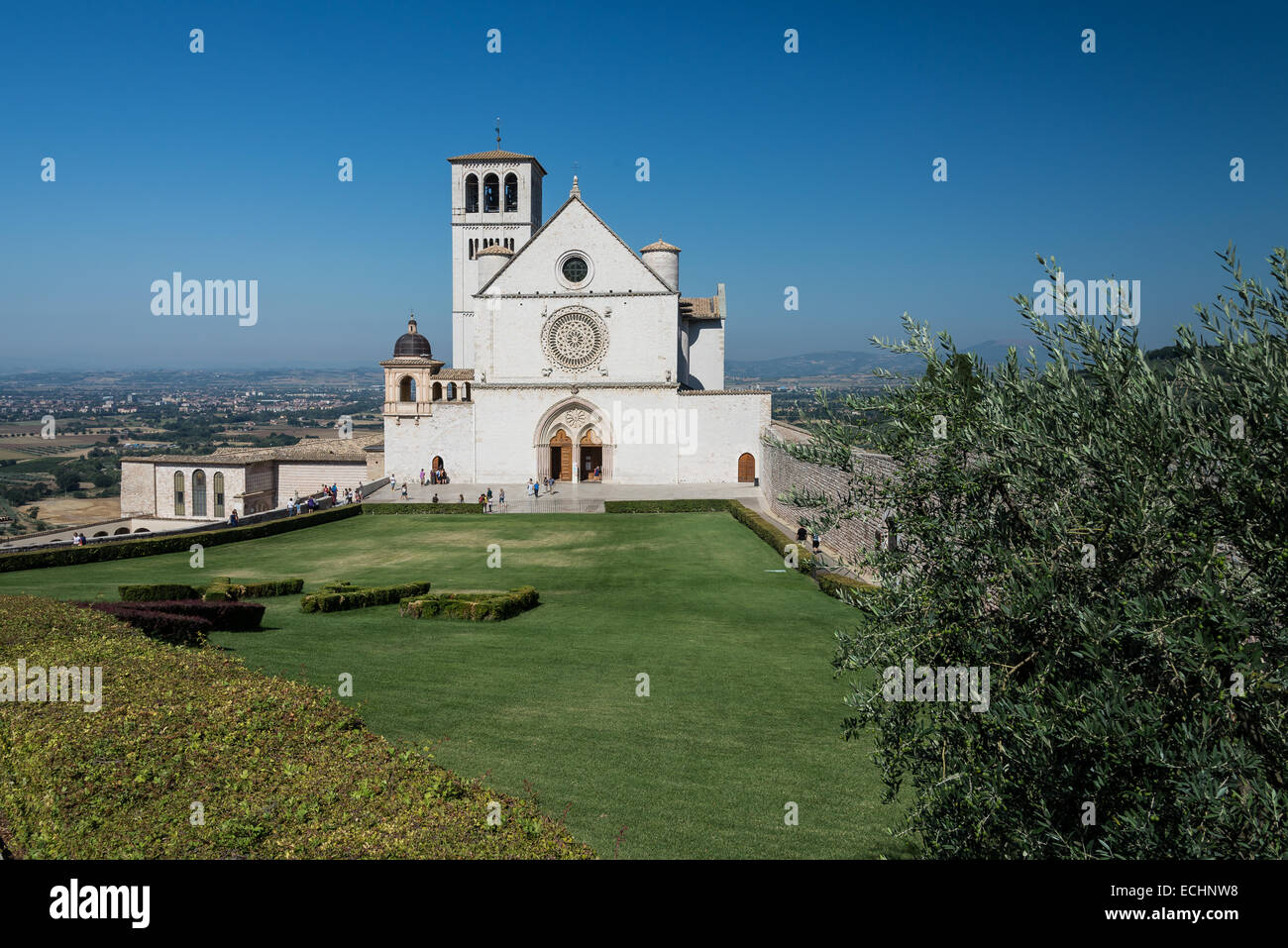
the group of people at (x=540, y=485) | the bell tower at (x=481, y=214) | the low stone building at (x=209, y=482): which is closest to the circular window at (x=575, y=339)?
the group of people at (x=540, y=485)

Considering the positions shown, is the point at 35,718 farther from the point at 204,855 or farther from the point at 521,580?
the point at 521,580

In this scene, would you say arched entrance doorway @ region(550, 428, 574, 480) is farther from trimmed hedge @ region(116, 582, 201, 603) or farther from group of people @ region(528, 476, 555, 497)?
trimmed hedge @ region(116, 582, 201, 603)

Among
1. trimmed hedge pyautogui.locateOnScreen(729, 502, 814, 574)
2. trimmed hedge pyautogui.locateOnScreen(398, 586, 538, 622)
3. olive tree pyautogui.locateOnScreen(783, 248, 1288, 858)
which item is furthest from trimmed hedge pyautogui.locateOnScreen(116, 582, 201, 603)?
olive tree pyautogui.locateOnScreen(783, 248, 1288, 858)

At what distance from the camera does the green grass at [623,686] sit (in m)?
8.38

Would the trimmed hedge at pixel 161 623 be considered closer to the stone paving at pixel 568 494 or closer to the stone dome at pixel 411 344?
the stone paving at pixel 568 494

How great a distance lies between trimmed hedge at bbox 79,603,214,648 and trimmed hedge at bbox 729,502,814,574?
45.8 ft

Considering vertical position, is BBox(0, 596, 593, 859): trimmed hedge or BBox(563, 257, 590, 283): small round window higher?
BBox(563, 257, 590, 283): small round window

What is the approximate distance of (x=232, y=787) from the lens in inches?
264

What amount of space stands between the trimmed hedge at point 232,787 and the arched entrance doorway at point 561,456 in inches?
1641

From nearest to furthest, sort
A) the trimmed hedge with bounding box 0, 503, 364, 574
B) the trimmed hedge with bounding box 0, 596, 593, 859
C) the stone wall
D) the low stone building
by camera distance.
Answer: the trimmed hedge with bounding box 0, 596, 593, 859 < the stone wall < the trimmed hedge with bounding box 0, 503, 364, 574 < the low stone building

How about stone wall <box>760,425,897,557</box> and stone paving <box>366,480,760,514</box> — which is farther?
stone paving <box>366,480,760,514</box>

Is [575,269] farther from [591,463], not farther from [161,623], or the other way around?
[161,623]

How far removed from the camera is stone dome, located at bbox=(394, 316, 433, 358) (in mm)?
51969

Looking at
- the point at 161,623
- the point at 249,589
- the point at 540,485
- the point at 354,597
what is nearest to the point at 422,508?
the point at 540,485
